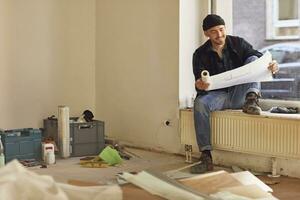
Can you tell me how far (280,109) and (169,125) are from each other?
119 cm

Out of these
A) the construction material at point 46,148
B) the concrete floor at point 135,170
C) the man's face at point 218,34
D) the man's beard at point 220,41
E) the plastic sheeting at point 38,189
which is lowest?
the concrete floor at point 135,170

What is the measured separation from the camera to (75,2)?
533cm

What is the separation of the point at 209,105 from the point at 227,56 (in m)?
0.45

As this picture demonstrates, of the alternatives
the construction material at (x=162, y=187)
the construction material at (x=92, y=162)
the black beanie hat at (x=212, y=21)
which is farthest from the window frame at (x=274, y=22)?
the construction material at (x=162, y=187)

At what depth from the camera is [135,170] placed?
402 cm

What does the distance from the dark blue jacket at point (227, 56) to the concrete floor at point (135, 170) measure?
2.43 ft

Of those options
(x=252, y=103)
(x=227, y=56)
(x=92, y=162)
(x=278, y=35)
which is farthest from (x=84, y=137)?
(x=278, y=35)

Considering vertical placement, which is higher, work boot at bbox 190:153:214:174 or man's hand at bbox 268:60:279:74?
man's hand at bbox 268:60:279:74

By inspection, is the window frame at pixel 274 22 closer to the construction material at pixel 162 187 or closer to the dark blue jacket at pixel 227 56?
the dark blue jacket at pixel 227 56

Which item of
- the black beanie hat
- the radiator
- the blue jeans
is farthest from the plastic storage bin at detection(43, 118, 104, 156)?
the black beanie hat

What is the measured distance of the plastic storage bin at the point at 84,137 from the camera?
4.76 m

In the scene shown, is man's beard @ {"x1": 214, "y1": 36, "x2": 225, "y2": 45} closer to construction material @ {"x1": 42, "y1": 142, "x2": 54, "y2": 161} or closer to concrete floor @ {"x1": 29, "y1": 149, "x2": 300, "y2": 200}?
concrete floor @ {"x1": 29, "y1": 149, "x2": 300, "y2": 200}

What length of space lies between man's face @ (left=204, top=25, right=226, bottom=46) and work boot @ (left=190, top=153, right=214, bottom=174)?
0.95m

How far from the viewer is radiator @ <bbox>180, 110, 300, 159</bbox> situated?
3717mm
